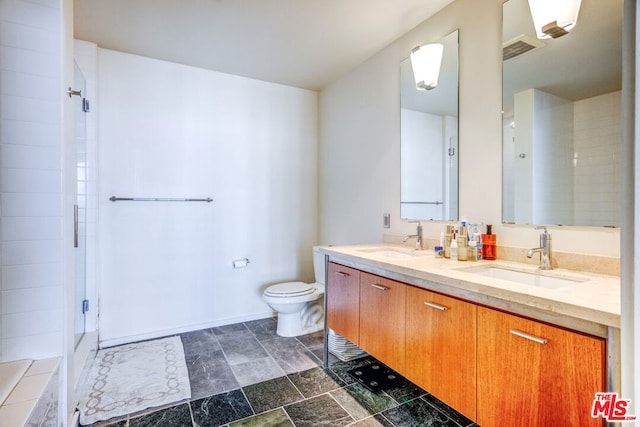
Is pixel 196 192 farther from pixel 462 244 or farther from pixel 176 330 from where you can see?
pixel 462 244

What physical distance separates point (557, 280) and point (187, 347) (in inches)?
95.5

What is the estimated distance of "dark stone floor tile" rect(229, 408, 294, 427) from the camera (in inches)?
63.5

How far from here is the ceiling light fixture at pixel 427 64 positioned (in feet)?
6.64

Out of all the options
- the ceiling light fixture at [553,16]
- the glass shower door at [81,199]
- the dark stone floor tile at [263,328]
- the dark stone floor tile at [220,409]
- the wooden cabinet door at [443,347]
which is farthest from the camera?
the dark stone floor tile at [263,328]

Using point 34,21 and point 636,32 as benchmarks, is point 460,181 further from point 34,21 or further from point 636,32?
point 34,21

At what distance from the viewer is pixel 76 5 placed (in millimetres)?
1986

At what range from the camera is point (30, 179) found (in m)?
1.37

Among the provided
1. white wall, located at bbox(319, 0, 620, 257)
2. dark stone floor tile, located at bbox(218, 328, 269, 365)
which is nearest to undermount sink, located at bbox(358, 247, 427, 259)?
white wall, located at bbox(319, 0, 620, 257)

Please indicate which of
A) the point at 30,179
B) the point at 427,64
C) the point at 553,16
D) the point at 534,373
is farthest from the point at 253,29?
the point at 534,373

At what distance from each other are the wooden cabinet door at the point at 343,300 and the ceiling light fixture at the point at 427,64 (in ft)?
4.20

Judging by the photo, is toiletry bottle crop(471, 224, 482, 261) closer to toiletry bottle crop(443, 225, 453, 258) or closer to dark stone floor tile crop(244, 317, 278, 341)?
toiletry bottle crop(443, 225, 453, 258)

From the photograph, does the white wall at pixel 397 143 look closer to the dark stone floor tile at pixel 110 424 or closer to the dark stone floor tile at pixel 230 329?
the dark stone floor tile at pixel 230 329

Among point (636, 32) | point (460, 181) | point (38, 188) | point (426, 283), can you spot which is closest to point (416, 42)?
point (460, 181)

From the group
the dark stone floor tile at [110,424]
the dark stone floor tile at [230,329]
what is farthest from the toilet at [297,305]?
the dark stone floor tile at [110,424]
